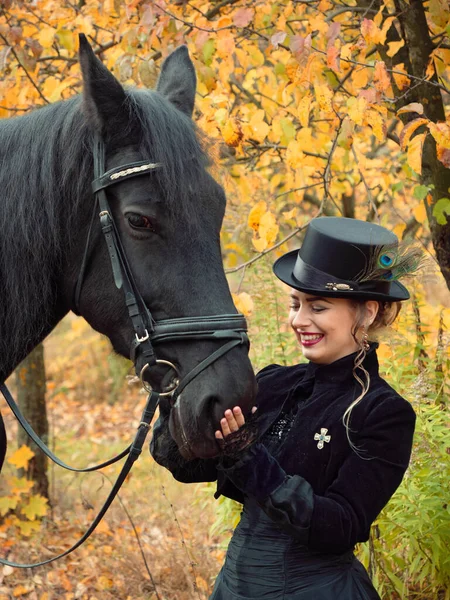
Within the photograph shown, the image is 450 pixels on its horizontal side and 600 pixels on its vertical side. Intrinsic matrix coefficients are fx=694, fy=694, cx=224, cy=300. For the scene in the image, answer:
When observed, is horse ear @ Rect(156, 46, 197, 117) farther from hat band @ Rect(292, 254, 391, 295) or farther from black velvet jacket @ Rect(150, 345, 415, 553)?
black velvet jacket @ Rect(150, 345, 415, 553)

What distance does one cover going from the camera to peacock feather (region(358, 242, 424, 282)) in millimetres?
2125

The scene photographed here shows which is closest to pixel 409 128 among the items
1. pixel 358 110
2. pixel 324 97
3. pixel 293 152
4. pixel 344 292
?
pixel 358 110

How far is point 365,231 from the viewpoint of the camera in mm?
2258

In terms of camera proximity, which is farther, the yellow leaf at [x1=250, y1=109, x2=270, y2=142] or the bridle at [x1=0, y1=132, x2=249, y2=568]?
the yellow leaf at [x1=250, y1=109, x2=270, y2=142]

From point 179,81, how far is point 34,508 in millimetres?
3587

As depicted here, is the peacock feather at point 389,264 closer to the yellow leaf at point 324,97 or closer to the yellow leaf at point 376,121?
the yellow leaf at point 376,121

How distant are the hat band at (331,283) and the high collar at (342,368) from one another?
20 centimetres

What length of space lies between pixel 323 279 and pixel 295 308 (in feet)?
0.64

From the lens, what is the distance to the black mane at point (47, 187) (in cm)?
224

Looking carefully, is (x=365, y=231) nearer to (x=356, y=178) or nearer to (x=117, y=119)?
(x=117, y=119)

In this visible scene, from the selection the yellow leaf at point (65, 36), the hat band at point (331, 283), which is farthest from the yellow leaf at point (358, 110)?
the yellow leaf at point (65, 36)

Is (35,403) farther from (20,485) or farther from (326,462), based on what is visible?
(326,462)

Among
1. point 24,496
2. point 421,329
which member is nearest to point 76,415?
point 24,496

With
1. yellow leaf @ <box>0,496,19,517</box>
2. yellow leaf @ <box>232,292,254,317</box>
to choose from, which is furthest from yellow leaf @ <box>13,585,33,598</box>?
yellow leaf @ <box>232,292,254,317</box>
